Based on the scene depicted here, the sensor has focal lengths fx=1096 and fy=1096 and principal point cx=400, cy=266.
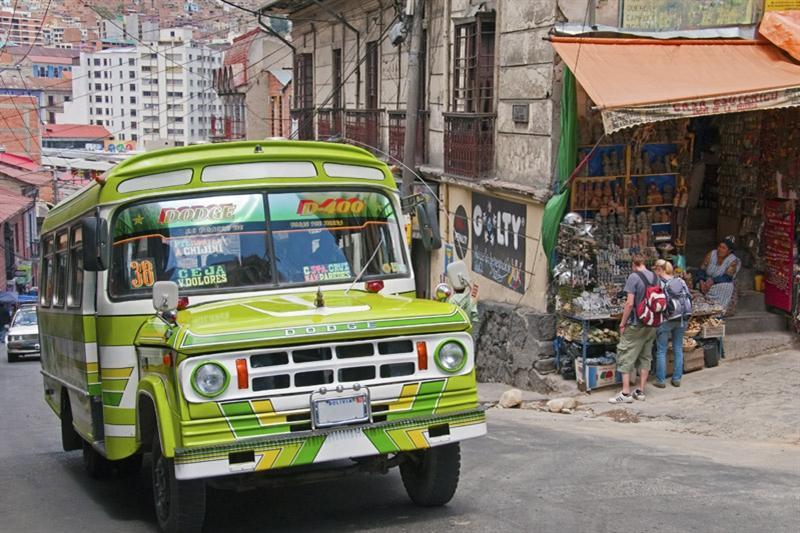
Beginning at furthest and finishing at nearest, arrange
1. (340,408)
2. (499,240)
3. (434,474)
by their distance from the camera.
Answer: (499,240) < (434,474) < (340,408)

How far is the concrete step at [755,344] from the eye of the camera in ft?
48.1

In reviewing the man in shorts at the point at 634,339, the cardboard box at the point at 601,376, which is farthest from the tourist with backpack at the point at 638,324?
the cardboard box at the point at 601,376

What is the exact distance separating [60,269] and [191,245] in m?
3.56

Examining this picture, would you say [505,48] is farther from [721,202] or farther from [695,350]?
[695,350]

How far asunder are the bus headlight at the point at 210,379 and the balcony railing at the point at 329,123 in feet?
69.4

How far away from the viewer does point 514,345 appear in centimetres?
1636

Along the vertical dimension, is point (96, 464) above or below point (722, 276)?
below

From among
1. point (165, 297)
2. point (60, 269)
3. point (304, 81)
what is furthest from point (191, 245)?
point (304, 81)

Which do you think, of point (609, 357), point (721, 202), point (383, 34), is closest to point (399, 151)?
point (383, 34)

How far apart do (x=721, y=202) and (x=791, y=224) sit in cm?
192

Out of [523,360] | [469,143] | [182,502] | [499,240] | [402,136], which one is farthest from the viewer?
[402,136]

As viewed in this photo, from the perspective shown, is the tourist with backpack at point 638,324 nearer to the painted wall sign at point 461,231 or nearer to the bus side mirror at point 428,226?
the bus side mirror at point 428,226

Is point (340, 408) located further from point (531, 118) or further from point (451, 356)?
point (531, 118)

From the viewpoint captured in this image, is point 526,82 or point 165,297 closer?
point 165,297
